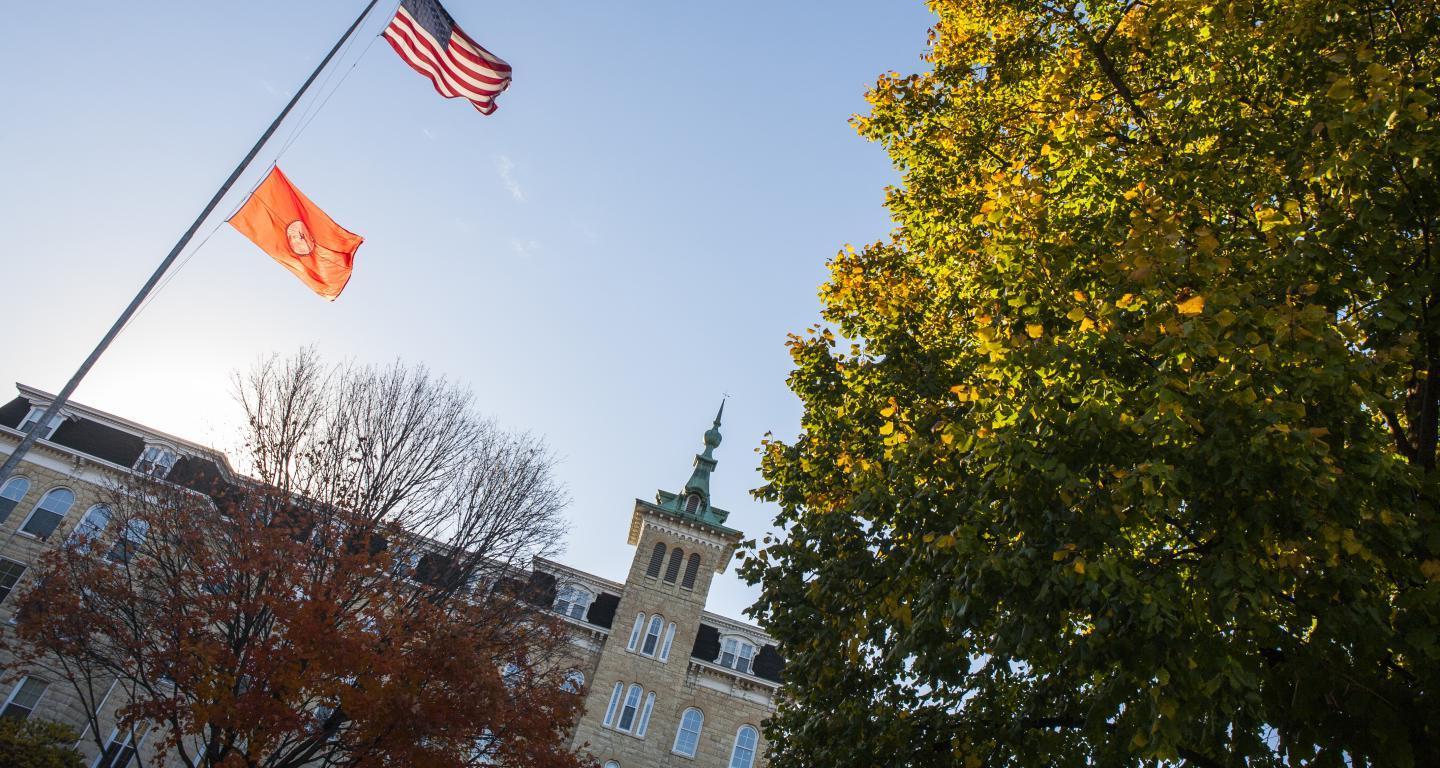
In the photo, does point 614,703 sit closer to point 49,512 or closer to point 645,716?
point 645,716

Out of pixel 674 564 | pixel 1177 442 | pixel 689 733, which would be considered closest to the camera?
pixel 1177 442

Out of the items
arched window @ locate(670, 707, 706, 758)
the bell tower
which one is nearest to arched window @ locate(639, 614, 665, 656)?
the bell tower

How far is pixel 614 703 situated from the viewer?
1377 inches

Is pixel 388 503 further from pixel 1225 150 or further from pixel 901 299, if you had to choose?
pixel 1225 150

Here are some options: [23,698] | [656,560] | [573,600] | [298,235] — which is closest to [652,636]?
[656,560]

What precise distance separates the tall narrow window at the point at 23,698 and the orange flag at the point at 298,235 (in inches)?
1097

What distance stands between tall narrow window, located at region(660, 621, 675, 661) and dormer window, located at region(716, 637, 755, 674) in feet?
7.86

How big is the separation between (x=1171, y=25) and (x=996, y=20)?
305 cm

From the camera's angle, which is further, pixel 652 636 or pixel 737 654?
pixel 737 654

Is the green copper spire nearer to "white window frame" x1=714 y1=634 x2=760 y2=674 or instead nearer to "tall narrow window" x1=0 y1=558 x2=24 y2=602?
"white window frame" x1=714 y1=634 x2=760 y2=674

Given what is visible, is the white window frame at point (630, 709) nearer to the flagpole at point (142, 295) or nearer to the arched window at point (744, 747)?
the arched window at point (744, 747)

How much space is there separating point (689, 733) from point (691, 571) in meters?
7.34

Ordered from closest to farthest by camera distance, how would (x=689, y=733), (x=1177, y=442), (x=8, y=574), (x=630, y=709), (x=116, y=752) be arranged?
1. (x=1177, y=442)
2. (x=116, y=752)
3. (x=8, y=574)
4. (x=630, y=709)
5. (x=689, y=733)

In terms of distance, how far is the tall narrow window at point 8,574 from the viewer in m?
31.1
